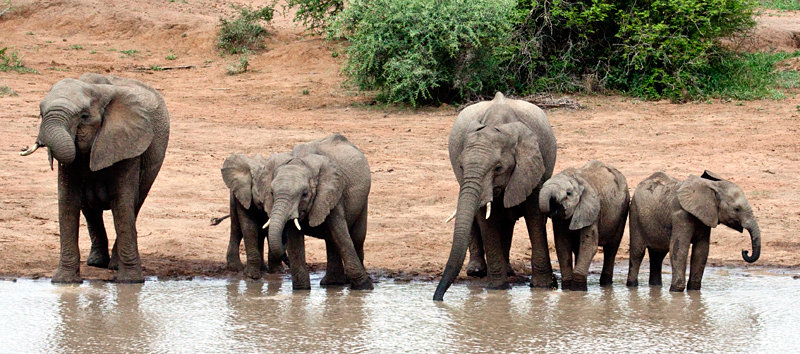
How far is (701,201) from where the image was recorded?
7.49 metres

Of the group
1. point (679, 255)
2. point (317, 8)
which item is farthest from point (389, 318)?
point (317, 8)

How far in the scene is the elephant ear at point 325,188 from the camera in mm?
7379

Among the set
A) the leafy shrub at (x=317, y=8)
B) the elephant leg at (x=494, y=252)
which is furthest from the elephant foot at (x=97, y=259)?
the leafy shrub at (x=317, y=8)

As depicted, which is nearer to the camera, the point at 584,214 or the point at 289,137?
the point at 584,214

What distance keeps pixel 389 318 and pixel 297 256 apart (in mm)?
1250

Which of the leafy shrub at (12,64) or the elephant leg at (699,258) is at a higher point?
the leafy shrub at (12,64)

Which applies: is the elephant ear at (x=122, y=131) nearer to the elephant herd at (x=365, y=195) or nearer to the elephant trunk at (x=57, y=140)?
the elephant herd at (x=365, y=195)

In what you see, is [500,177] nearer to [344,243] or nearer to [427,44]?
[344,243]

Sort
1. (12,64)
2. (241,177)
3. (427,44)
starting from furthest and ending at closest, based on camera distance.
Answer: (12,64)
(427,44)
(241,177)

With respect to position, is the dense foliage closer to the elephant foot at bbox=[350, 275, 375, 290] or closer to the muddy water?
the elephant foot at bbox=[350, 275, 375, 290]

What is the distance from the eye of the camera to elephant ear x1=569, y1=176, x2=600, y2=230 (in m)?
7.46

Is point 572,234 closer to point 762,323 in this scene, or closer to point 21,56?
point 762,323

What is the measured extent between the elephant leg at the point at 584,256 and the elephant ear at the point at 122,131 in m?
3.28

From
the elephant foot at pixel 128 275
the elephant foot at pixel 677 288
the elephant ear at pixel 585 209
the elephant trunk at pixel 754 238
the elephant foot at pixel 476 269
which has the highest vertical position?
the elephant ear at pixel 585 209
